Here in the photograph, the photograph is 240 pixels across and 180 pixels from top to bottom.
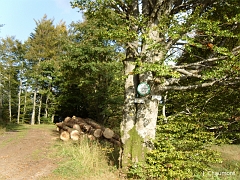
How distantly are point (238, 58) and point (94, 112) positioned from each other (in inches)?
497

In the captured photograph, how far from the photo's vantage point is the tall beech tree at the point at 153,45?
13.9 feet

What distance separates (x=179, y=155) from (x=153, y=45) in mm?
2416

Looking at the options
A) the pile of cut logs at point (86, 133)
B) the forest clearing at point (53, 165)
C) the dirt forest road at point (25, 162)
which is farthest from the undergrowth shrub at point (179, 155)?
the pile of cut logs at point (86, 133)

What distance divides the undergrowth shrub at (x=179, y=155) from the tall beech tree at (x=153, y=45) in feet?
0.83

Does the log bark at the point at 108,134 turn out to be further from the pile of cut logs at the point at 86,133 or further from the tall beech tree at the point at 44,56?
the tall beech tree at the point at 44,56

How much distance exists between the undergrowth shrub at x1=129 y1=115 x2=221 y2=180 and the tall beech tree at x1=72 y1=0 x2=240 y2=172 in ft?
0.83

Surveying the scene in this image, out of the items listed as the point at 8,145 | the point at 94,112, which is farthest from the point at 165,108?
the point at 94,112

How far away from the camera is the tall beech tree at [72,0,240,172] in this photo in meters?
4.23

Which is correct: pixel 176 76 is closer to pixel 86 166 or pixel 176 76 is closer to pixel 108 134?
pixel 86 166

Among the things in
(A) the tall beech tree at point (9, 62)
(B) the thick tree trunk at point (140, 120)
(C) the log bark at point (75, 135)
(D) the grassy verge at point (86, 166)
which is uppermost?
(A) the tall beech tree at point (9, 62)

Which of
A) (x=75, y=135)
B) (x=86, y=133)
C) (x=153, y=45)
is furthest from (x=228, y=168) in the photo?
(x=75, y=135)

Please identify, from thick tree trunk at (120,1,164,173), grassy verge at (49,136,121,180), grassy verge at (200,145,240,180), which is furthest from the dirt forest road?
grassy verge at (200,145,240,180)

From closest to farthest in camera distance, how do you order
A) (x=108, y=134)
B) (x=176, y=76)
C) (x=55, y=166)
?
1. (x=176, y=76)
2. (x=55, y=166)
3. (x=108, y=134)

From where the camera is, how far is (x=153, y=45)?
420 centimetres
